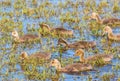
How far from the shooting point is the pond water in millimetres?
12320

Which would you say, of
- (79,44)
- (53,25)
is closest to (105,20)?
(53,25)

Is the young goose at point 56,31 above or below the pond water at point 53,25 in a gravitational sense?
above

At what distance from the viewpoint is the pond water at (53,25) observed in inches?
485

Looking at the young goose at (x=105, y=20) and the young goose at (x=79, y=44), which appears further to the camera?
the young goose at (x=105, y=20)

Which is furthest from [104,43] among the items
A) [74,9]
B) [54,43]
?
[74,9]

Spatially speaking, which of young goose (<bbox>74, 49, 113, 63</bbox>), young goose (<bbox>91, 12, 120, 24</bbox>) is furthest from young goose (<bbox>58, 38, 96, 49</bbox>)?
young goose (<bbox>91, 12, 120, 24</bbox>)

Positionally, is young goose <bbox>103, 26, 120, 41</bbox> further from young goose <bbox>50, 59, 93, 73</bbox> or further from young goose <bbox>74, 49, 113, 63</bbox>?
young goose <bbox>50, 59, 93, 73</bbox>

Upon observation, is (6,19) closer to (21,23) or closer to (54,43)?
(21,23)

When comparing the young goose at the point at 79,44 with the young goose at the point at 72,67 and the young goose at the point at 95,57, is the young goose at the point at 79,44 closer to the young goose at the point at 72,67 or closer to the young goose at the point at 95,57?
the young goose at the point at 95,57

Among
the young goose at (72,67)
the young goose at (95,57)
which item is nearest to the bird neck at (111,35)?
the young goose at (95,57)

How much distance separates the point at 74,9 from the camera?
19656 millimetres

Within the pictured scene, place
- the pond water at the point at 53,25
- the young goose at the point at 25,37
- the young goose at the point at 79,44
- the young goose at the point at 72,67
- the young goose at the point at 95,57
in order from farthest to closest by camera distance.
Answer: the young goose at the point at 25,37, the young goose at the point at 79,44, the young goose at the point at 95,57, the young goose at the point at 72,67, the pond water at the point at 53,25

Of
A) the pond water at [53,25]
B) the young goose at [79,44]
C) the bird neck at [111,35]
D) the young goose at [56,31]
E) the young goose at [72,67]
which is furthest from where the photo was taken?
the young goose at [56,31]

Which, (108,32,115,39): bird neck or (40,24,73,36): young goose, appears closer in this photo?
(108,32,115,39): bird neck
